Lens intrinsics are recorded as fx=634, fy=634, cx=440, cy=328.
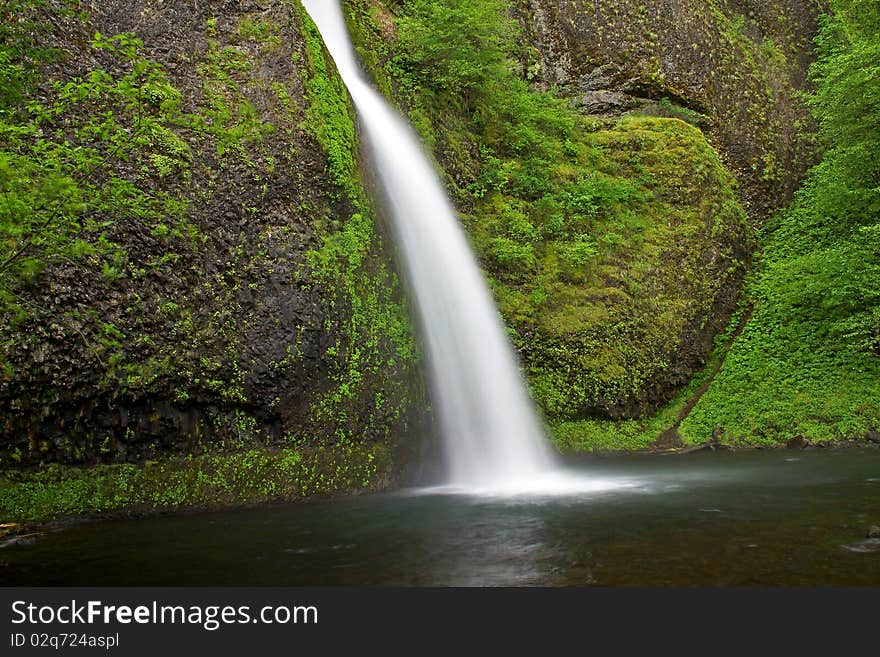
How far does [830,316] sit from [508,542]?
13954 millimetres

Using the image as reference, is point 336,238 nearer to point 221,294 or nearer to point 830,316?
point 221,294

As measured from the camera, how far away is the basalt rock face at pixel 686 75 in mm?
19625

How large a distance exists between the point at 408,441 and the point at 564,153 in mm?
10471

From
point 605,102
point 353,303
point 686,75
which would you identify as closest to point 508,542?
point 353,303

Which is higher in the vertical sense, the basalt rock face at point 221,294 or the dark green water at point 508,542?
the basalt rock face at point 221,294

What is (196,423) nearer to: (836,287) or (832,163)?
(836,287)

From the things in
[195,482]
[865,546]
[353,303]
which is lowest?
[865,546]

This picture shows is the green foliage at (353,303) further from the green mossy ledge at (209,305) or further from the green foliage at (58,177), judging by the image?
the green foliage at (58,177)

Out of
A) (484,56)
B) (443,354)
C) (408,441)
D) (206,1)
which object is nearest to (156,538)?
(408,441)

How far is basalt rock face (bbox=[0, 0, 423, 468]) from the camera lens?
285 inches

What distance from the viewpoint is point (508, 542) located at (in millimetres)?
5801

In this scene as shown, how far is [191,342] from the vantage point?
319 inches

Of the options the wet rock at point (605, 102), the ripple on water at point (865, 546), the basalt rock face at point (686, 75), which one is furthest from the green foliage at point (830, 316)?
the ripple on water at point (865, 546)

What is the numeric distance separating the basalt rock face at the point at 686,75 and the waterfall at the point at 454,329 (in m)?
8.88
